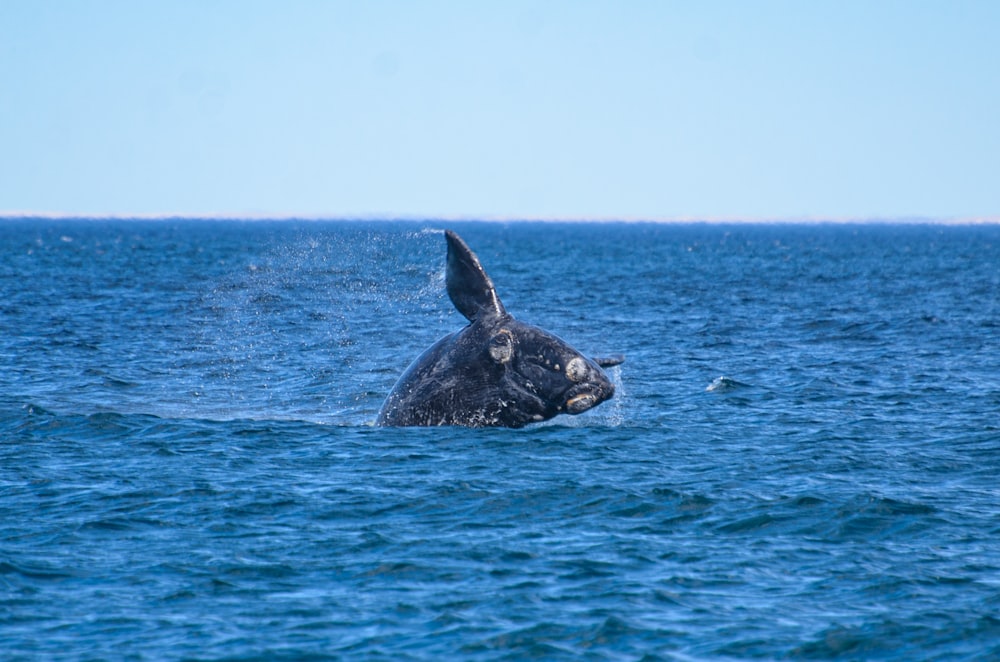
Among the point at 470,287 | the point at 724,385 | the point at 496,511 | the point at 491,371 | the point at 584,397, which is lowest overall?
the point at 496,511

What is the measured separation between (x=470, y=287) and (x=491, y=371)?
48.9 inches

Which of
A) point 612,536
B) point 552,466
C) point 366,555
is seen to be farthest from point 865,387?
point 366,555

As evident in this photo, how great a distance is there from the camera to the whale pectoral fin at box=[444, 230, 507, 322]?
16594 mm

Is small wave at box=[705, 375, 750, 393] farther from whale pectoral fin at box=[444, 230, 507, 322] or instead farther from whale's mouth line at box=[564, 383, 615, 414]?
whale pectoral fin at box=[444, 230, 507, 322]

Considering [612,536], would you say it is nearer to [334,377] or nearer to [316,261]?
[334,377]

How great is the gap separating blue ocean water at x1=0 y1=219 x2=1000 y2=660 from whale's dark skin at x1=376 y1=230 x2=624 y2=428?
19.2 inches

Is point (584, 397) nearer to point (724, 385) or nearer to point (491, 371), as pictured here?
point (491, 371)

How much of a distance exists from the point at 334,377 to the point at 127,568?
14698 millimetres

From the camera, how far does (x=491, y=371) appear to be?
1706cm

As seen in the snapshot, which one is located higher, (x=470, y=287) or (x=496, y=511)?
(x=470, y=287)

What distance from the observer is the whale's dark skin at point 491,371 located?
16.7 meters

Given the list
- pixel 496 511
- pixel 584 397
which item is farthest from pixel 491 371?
pixel 496 511

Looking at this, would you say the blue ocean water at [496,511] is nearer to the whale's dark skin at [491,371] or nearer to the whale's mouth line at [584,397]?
the whale's dark skin at [491,371]

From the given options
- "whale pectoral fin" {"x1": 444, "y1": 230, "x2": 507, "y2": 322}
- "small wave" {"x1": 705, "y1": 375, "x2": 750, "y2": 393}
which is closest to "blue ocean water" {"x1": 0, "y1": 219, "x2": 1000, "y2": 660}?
"small wave" {"x1": 705, "y1": 375, "x2": 750, "y2": 393}
